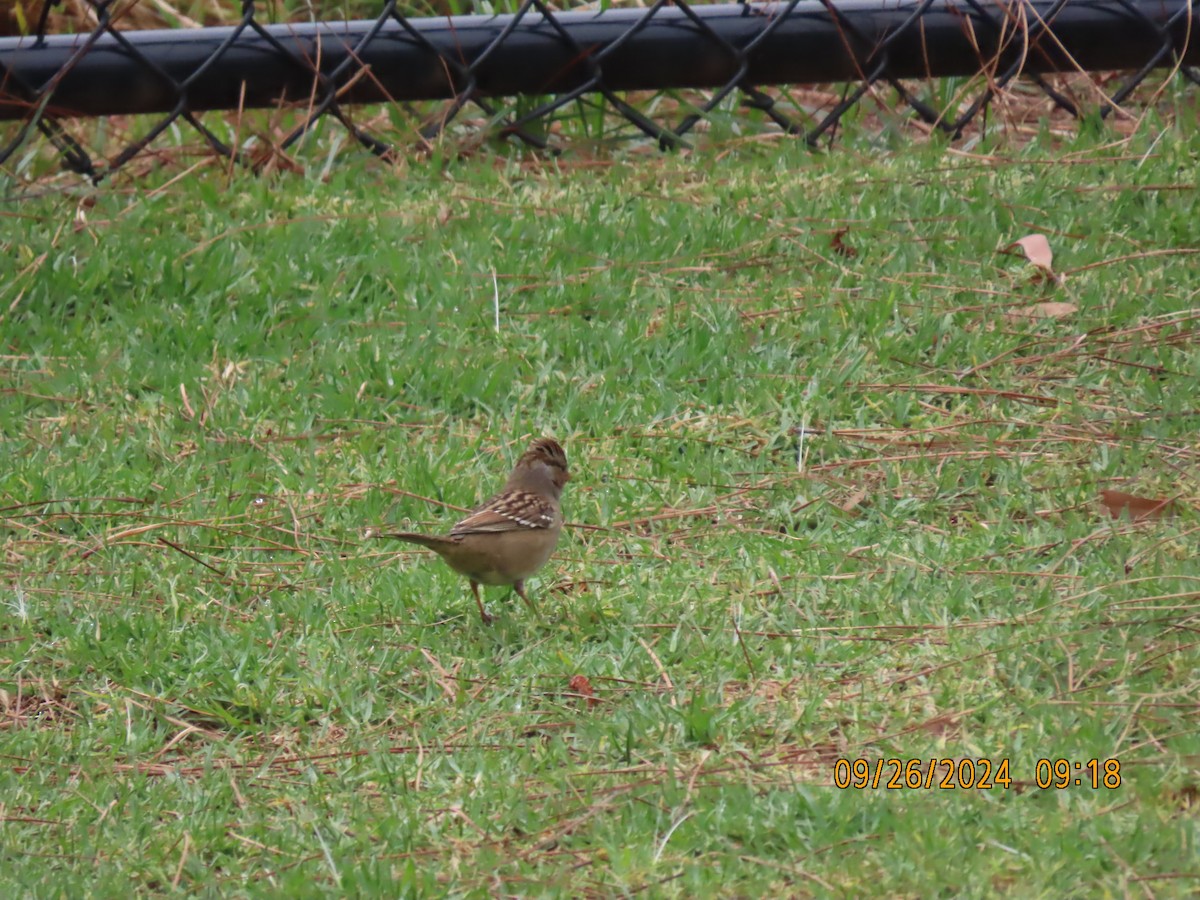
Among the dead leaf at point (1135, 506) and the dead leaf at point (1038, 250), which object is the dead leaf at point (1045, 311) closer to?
the dead leaf at point (1038, 250)

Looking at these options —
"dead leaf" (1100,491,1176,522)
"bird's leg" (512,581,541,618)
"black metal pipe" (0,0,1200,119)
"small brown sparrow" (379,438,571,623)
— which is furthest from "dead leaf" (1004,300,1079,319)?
"bird's leg" (512,581,541,618)

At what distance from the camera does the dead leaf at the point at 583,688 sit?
404cm

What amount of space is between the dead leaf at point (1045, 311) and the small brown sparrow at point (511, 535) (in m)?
2.15

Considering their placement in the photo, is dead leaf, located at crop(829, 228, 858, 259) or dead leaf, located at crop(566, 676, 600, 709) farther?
dead leaf, located at crop(829, 228, 858, 259)

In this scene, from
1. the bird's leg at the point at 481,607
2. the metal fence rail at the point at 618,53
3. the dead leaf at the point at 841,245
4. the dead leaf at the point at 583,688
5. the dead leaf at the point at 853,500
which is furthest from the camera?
the metal fence rail at the point at 618,53

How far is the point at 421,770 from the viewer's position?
12.3 ft

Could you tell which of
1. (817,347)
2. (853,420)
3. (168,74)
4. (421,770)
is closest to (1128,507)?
(853,420)

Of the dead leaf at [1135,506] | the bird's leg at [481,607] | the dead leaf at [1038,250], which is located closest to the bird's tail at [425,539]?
the bird's leg at [481,607]

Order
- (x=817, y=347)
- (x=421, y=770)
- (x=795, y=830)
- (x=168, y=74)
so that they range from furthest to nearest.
A: (x=168, y=74) < (x=817, y=347) < (x=421, y=770) < (x=795, y=830)

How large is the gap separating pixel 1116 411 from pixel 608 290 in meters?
2.12

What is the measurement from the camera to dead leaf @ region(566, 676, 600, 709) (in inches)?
159

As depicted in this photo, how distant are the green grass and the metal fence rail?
39 centimetres

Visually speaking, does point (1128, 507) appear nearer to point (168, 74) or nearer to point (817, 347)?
point (817, 347)

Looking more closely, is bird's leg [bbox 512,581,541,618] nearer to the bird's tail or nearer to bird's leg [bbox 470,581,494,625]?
bird's leg [bbox 470,581,494,625]
